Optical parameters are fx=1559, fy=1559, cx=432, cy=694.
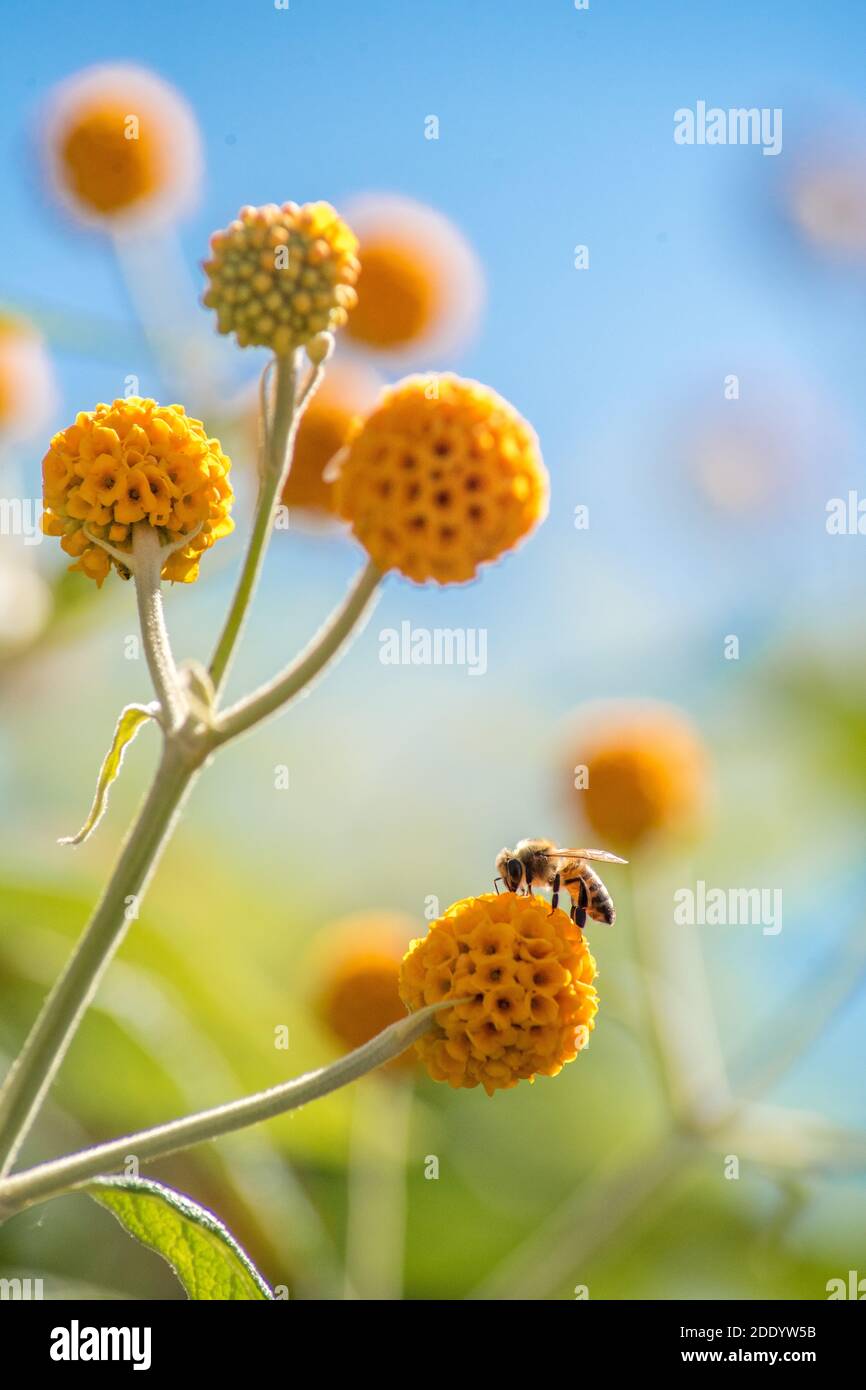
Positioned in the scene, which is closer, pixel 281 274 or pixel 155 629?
pixel 155 629

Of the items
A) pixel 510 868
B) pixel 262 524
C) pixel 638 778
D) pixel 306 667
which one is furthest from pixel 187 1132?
pixel 638 778

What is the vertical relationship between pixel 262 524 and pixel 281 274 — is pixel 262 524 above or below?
below

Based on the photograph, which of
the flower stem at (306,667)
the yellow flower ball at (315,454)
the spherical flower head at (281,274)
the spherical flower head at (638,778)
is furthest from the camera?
the spherical flower head at (638,778)

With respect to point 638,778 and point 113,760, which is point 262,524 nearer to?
point 113,760

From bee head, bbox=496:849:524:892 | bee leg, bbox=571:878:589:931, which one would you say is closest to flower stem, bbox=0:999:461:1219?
bee head, bbox=496:849:524:892

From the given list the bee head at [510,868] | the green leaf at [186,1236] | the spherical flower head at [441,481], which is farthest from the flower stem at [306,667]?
the bee head at [510,868]

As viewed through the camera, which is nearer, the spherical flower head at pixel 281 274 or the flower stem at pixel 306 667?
the flower stem at pixel 306 667

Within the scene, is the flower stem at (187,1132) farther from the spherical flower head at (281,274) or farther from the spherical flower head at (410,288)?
the spherical flower head at (410,288)

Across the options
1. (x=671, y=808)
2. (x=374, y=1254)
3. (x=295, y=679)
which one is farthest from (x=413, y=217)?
(x=295, y=679)
